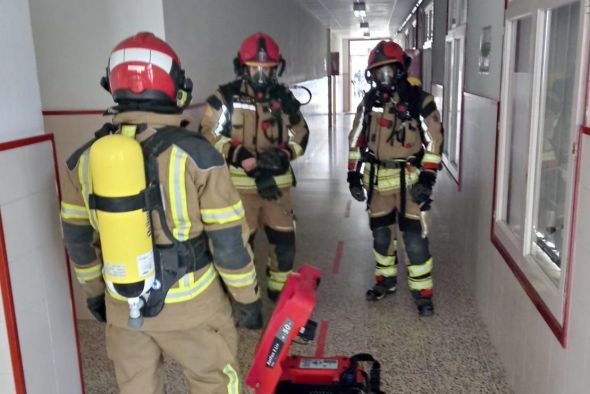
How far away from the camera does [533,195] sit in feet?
8.38

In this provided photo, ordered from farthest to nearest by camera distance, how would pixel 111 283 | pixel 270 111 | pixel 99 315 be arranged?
pixel 270 111
pixel 99 315
pixel 111 283

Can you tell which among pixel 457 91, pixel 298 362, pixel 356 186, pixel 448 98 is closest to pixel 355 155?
pixel 356 186

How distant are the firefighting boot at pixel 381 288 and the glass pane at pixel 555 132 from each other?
140 cm

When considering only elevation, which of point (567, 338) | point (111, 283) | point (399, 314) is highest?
point (111, 283)

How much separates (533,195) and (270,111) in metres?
1.64

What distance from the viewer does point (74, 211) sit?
198 centimetres

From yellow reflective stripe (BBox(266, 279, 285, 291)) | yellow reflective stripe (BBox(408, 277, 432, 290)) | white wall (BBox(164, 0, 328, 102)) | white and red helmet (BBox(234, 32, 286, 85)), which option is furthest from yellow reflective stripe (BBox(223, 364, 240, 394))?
white wall (BBox(164, 0, 328, 102))

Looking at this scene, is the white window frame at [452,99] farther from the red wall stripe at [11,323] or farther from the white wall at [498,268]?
the red wall stripe at [11,323]

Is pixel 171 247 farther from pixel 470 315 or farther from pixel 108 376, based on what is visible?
pixel 470 315

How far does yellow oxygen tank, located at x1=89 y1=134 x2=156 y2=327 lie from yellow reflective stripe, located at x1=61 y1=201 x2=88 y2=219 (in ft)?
1.09

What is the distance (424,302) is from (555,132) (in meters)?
1.57

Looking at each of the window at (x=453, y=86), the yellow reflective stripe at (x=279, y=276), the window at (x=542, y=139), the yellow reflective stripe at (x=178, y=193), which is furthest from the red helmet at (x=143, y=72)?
the window at (x=453, y=86)

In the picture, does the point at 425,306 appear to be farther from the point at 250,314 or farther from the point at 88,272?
the point at 88,272

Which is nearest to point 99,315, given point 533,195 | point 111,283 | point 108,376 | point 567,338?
point 111,283
